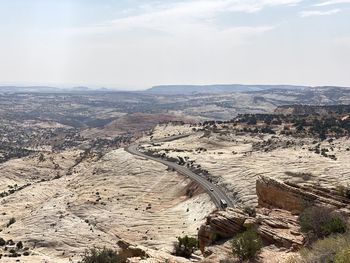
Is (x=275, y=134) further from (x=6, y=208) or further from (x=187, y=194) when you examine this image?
(x=6, y=208)

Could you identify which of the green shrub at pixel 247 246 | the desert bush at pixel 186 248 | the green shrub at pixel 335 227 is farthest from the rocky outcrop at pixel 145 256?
the green shrub at pixel 335 227

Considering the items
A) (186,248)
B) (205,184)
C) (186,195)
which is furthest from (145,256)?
(205,184)

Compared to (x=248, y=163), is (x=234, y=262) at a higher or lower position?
higher

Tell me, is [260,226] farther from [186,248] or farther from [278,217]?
[186,248]

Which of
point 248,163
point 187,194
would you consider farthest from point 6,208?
point 248,163

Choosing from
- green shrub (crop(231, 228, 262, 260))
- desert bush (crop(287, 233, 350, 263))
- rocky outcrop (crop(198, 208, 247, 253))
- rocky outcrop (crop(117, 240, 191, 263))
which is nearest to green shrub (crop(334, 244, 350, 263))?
desert bush (crop(287, 233, 350, 263))
